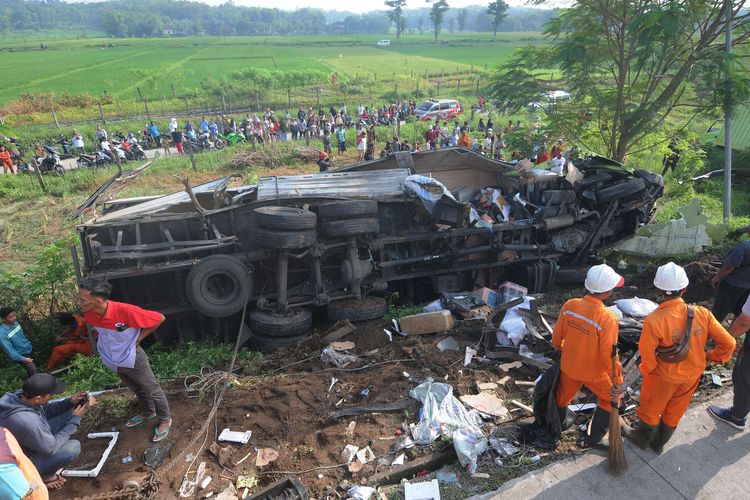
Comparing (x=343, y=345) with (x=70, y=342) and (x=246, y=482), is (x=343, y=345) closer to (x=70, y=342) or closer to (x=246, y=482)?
(x=246, y=482)

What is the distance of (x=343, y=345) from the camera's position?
5.94 m

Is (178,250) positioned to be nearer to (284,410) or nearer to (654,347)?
(284,410)

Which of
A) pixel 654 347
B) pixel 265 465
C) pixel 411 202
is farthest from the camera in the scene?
pixel 411 202

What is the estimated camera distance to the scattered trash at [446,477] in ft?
11.7

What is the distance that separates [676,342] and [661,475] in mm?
1072

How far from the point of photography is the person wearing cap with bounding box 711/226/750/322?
4.71 m

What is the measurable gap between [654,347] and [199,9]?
195858 mm

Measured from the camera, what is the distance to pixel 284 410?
444 centimetres

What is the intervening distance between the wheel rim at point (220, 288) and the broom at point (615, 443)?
4467mm

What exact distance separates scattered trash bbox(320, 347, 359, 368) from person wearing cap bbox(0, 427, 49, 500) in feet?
10.3

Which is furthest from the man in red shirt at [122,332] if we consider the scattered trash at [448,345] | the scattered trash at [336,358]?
the scattered trash at [448,345]

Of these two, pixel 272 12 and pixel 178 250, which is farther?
pixel 272 12

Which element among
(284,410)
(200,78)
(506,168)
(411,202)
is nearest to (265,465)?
(284,410)

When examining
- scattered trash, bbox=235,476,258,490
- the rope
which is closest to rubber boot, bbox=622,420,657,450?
scattered trash, bbox=235,476,258,490
